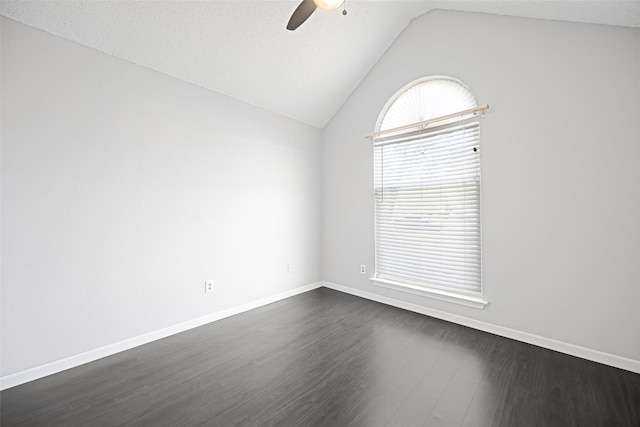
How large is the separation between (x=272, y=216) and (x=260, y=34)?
1.96 m

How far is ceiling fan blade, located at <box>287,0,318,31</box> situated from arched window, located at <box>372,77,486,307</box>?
66.2 inches

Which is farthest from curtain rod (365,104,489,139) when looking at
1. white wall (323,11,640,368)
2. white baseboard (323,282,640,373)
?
white baseboard (323,282,640,373)

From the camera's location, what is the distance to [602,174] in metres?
2.02

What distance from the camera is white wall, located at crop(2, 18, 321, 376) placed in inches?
71.1

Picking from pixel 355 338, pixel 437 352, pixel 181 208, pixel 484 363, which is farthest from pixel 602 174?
pixel 181 208

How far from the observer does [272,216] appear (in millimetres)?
3420

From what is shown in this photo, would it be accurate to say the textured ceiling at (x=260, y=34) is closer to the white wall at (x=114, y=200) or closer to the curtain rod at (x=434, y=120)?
the white wall at (x=114, y=200)

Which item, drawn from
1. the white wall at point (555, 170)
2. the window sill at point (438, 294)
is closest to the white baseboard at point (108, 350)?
the window sill at point (438, 294)

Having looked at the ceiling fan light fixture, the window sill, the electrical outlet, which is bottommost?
the window sill

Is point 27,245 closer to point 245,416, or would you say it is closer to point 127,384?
point 127,384

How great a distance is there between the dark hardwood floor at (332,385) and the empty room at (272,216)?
0.02 m

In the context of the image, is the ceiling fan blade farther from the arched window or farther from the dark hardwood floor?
the dark hardwood floor

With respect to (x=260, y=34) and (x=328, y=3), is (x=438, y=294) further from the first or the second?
(x=260, y=34)

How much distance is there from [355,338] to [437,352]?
0.69 metres
